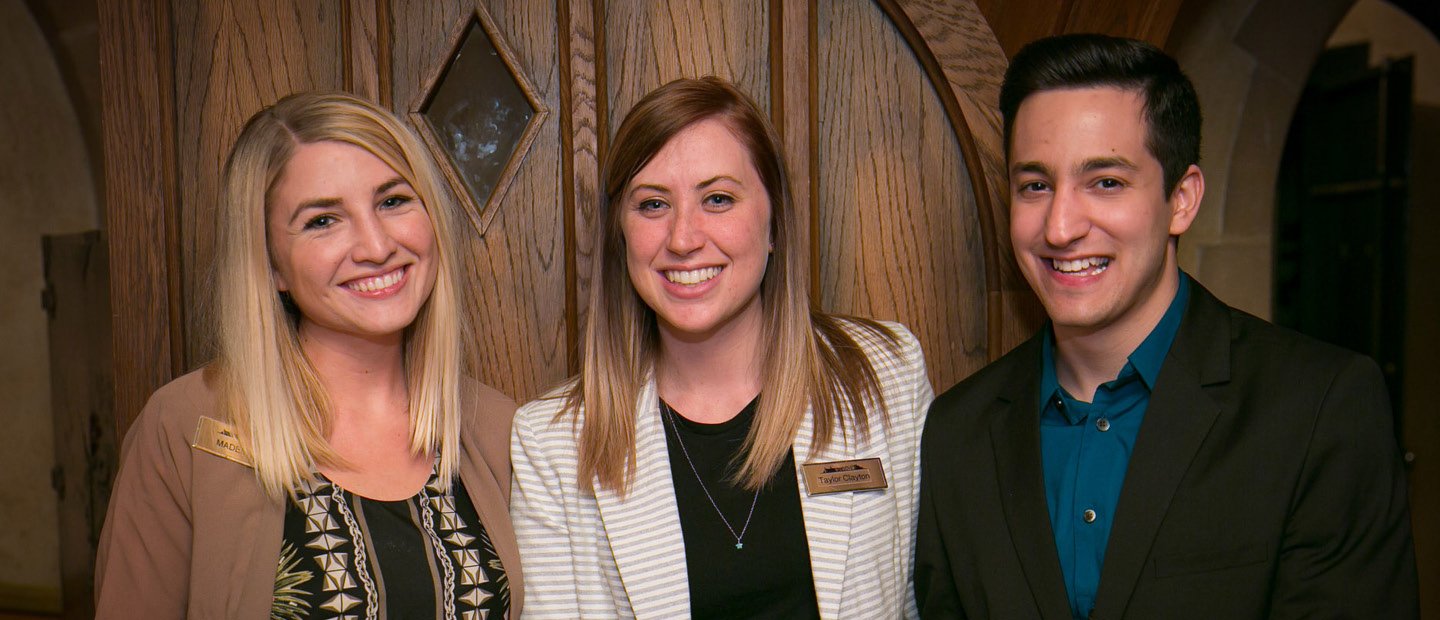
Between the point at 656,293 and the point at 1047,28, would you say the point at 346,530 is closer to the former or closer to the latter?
the point at 656,293

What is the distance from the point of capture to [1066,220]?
1.57 meters

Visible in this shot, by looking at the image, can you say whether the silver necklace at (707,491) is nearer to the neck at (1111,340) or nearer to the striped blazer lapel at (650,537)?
the striped blazer lapel at (650,537)

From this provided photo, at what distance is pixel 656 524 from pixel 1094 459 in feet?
2.39

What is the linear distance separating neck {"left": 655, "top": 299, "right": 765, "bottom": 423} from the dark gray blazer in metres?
0.51

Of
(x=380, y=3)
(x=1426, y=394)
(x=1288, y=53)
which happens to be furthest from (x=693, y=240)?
(x=1426, y=394)

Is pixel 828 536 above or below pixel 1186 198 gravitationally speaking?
below

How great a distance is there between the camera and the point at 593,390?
192 cm

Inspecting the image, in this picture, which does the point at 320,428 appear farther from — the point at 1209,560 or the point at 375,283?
the point at 1209,560

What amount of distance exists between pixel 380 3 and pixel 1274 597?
1905 millimetres

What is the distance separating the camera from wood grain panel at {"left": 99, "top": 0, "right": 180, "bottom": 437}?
6.84 feet

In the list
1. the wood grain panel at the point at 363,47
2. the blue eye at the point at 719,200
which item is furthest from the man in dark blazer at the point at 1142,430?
the wood grain panel at the point at 363,47

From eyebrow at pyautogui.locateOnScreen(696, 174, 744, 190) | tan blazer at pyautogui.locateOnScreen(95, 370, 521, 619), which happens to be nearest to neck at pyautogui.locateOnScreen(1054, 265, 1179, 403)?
eyebrow at pyautogui.locateOnScreen(696, 174, 744, 190)

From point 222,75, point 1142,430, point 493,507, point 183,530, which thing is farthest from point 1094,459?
point 222,75

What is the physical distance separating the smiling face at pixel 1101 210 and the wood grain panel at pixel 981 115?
0.39 m
